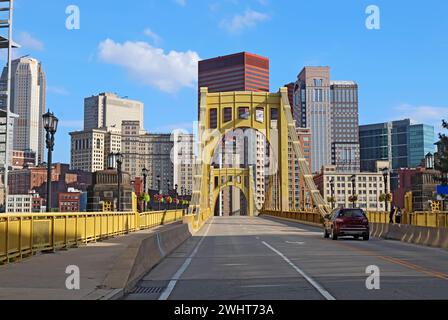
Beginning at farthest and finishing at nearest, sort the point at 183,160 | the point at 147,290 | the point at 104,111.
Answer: the point at 104,111
the point at 183,160
the point at 147,290

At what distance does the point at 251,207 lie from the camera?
148875mm

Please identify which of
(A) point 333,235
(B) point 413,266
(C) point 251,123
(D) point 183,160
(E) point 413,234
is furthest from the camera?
(D) point 183,160

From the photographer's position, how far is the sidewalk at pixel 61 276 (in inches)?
380

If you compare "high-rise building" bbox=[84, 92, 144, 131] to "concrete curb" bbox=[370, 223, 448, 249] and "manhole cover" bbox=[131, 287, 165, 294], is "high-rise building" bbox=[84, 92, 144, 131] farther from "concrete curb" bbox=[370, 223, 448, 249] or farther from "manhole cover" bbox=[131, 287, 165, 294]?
"manhole cover" bbox=[131, 287, 165, 294]

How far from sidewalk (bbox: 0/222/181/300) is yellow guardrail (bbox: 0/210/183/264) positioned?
405 millimetres

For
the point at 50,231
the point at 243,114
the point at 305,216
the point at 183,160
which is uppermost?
the point at 243,114

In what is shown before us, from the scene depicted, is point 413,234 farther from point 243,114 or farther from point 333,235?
point 243,114

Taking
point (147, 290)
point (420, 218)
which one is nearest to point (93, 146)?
point (420, 218)

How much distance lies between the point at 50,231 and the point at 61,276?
21.8 ft

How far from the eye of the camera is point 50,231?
18609 millimetres

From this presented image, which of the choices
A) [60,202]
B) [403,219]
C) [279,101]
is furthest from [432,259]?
[60,202]

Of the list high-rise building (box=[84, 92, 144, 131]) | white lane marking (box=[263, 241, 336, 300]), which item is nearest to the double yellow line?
white lane marking (box=[263, 241, 336, 300])

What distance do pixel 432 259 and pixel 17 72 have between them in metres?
99.9
